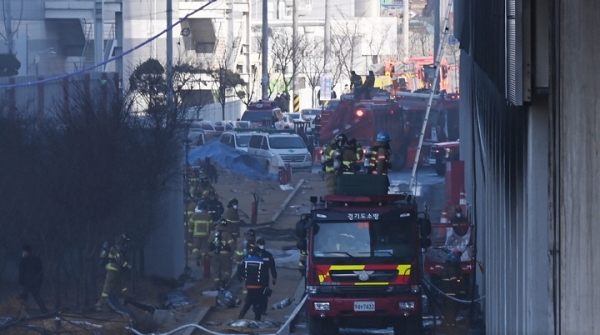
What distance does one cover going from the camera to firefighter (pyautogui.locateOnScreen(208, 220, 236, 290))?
1991cm

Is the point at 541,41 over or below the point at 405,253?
over

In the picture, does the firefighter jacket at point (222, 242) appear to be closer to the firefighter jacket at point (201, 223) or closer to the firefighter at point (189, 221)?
the firefighter jacket at point (201, 223)

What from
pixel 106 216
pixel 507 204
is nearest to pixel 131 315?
pixel 106 216

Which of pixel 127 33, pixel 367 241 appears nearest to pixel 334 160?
pixel 367 241

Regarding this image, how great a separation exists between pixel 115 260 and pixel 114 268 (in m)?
0.21

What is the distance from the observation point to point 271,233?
88.3 ft

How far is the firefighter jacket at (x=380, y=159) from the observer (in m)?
17.9

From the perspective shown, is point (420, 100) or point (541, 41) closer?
point (541, 41)

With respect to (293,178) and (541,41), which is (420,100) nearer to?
(293,178)

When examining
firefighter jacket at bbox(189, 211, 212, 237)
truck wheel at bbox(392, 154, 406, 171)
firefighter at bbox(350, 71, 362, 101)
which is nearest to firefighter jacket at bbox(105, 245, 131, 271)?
firefighter jacket at bbox(189, 211, 212, 237)

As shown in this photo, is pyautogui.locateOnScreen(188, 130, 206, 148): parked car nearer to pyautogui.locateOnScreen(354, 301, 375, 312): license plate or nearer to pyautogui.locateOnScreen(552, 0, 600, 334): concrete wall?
pyautogui.locateOnScreen(354, 301, 375, 312): license plate

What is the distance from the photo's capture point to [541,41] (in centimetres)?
715

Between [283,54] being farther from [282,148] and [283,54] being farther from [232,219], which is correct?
[232,219]

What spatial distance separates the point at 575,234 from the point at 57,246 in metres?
14.5
